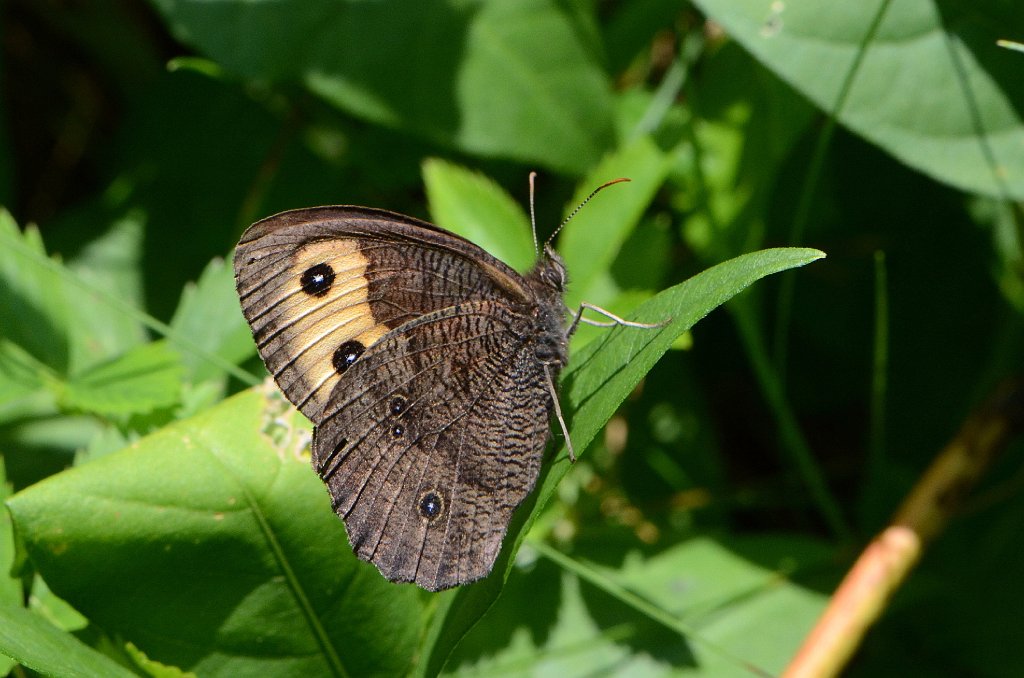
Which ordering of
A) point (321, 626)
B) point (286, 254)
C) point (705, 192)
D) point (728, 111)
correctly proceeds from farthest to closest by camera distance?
point (728, 111)
point (705, 192)
point (286, 254)
point (321, 626)

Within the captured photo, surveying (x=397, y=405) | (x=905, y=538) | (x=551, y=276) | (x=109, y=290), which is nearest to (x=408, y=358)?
(x=397, y=405)

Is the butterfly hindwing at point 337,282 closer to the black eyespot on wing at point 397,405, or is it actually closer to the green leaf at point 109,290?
the black eyespot on wing at point 397,405

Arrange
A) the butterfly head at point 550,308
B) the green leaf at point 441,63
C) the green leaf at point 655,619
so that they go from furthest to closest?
1. the green leaf at point 441,63
2. the green leaf at point 655,619
3. the butterfly head at point 550,308

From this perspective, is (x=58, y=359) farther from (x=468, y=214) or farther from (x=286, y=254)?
(x=468, y=214)

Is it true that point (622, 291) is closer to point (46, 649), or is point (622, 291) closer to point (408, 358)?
point (408, 358)

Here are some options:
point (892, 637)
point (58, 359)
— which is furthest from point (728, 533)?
point (58, 359)

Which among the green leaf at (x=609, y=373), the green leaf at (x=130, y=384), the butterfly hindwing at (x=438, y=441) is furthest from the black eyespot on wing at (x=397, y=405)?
the green leaf at (x=130, y=384)
